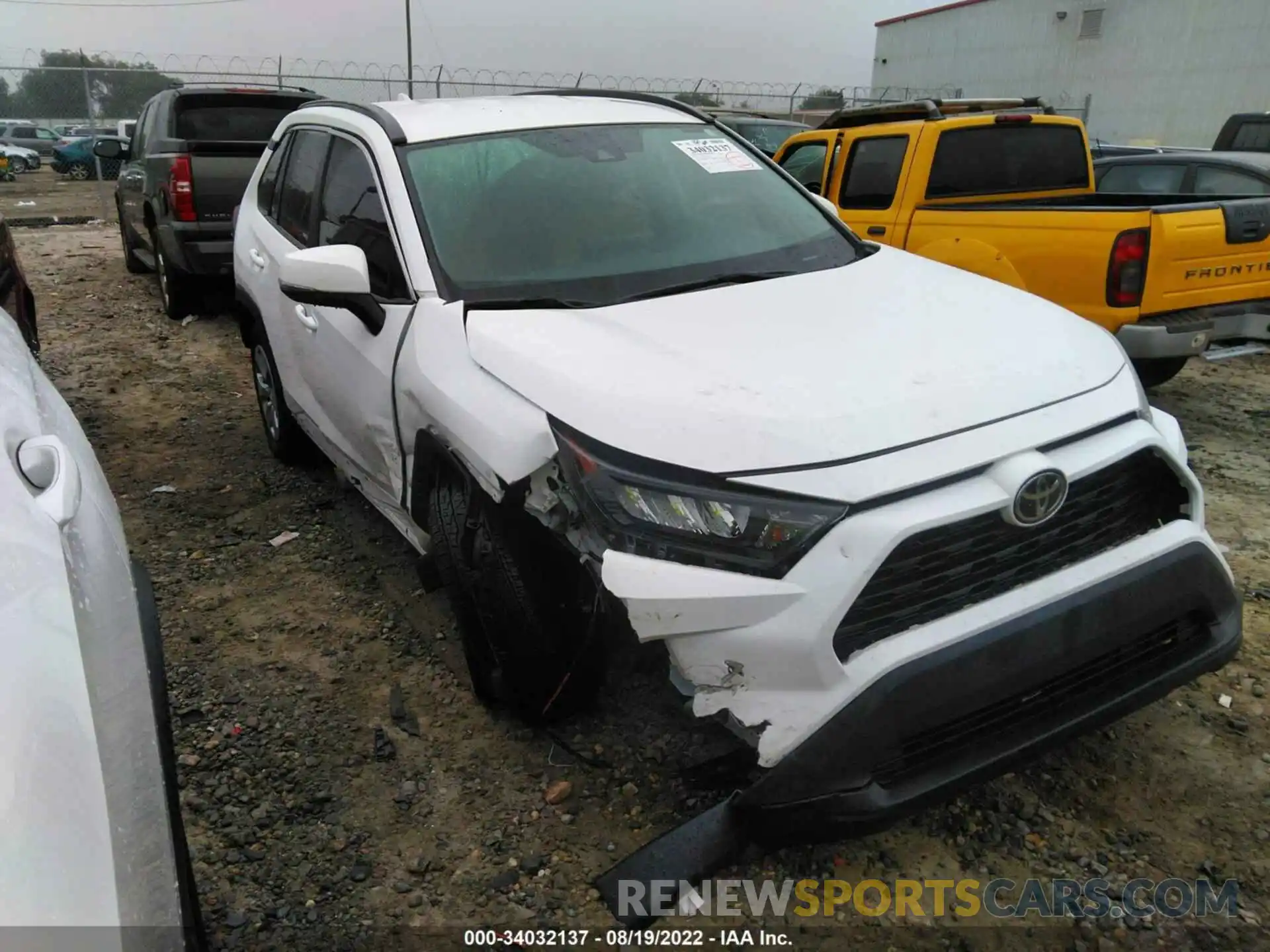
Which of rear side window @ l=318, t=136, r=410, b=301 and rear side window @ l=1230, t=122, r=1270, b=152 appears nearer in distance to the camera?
rear side window @ l=318, t=136, r=410, b=301

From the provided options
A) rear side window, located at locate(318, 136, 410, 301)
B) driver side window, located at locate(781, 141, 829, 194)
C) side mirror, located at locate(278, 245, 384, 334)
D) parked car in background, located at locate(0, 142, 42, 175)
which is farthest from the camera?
parked car in background, located at locate(0, 142, 42, 175)

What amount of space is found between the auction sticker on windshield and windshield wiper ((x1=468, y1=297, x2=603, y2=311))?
1012 millimetres

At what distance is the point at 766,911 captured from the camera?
7.09ft

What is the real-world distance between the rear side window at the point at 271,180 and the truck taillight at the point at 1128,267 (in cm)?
387

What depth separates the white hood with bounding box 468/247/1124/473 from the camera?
1950 mm

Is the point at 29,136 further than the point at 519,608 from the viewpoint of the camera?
Yes

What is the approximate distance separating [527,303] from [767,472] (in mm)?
1036

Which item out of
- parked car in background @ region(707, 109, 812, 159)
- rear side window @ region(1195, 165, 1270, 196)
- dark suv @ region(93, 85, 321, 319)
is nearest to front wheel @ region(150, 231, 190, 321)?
dark suv @ region(93, 85, 321, 319)

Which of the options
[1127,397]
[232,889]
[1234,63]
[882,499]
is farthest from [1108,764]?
[1234,63]

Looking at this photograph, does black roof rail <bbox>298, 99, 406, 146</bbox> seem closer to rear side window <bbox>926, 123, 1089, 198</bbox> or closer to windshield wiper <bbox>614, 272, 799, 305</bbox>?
windshield wiper <bbox>614, 272, 799, 305</bbox>

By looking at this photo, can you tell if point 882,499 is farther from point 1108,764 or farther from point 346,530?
point 346,530

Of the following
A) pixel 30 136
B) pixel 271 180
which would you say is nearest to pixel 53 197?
pixel 30 136

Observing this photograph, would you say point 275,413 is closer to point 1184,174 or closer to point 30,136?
point 1184,174

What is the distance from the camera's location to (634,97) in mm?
3768
